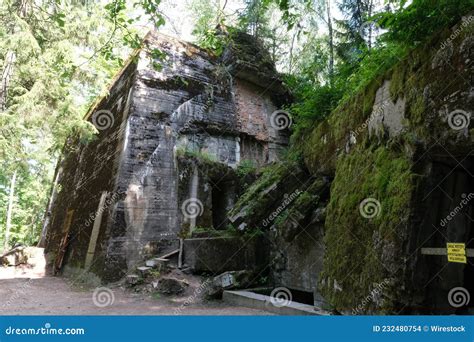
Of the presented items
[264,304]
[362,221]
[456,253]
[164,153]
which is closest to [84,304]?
[264,304]

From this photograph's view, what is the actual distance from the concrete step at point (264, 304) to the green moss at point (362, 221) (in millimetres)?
713

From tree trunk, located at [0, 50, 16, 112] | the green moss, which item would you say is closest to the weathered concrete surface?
the green moss

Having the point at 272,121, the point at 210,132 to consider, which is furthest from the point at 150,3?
the point at 272,121

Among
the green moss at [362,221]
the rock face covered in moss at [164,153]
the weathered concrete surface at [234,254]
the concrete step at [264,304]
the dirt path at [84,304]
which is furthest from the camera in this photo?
the rock face covered in moss at [164,153]

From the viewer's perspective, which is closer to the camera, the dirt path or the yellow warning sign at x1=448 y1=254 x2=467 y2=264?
the yellow warning sign at x1=448 y1=254 x2=467 y2=264

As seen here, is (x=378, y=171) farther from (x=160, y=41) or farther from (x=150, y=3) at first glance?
(x=160, y=41)

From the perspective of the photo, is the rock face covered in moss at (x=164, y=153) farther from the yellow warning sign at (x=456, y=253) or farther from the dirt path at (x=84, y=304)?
the yellow warning sign at (x=456, y=253)

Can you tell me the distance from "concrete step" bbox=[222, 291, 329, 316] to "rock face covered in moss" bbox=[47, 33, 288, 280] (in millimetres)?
3645

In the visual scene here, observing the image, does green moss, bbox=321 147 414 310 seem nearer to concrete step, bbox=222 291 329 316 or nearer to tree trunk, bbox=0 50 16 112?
concrete step, bbox=222 291 329 316

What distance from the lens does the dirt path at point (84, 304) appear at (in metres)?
6.63

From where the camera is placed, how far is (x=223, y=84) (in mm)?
13688

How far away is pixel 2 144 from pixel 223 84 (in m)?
7.88

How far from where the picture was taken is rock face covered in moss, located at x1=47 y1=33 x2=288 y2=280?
412 inches

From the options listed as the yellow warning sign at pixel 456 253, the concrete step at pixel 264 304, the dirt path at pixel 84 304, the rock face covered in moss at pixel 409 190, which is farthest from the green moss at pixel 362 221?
the dirt path at pixel 84 304
